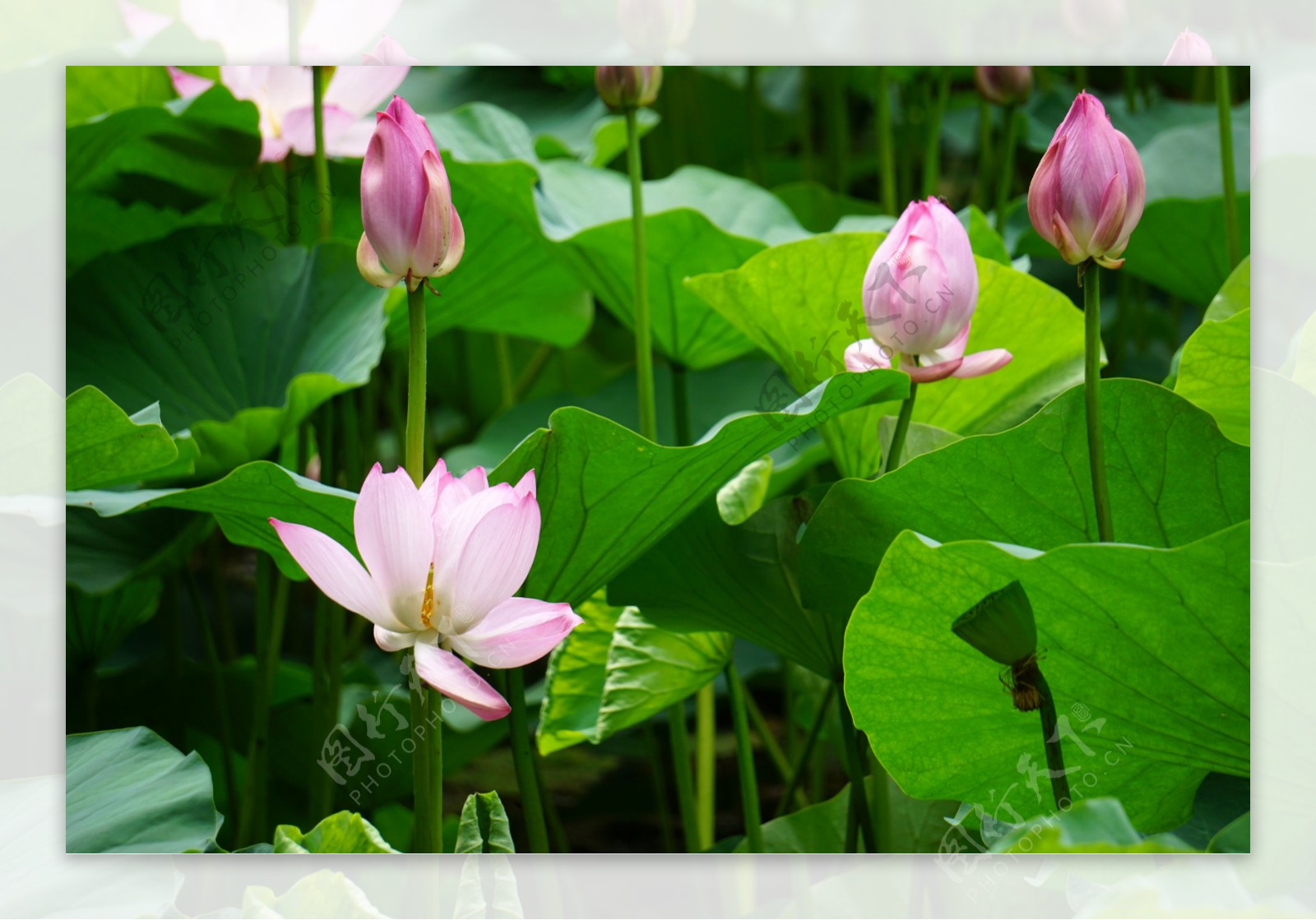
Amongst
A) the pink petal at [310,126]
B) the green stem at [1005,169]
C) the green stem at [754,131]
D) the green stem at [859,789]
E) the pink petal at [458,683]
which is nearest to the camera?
the pink petal at [458,683]

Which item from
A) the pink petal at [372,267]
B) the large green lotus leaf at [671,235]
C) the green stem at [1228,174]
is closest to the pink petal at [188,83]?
the large green lotus leaf at [671,235]

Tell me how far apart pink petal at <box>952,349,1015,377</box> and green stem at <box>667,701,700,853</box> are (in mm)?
300

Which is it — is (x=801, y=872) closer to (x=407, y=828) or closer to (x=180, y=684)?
(x=407, y=828)

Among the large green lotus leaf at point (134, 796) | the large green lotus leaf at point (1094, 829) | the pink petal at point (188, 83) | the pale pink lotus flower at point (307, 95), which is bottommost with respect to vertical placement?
the large green lotus leaf at point (134, 796)

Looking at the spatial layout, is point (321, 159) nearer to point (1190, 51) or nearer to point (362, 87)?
point (362, 87)

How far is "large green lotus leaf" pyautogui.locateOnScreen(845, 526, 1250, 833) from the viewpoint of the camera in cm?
56

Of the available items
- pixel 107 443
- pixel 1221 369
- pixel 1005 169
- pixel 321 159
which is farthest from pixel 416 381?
pixel 1005 169

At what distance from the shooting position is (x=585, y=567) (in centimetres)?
63

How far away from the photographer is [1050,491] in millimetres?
634

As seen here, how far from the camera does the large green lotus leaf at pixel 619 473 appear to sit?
0.58 meters

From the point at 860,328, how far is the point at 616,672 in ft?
0.82

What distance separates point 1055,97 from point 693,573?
53 centimetres

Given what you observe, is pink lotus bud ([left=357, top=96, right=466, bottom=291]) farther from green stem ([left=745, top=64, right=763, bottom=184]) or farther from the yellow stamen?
green stem ([left=745, top=64, right=763, bottom=184])

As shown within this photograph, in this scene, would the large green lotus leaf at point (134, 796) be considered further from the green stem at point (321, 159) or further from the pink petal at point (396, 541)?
the green stem at point (321, 159)
